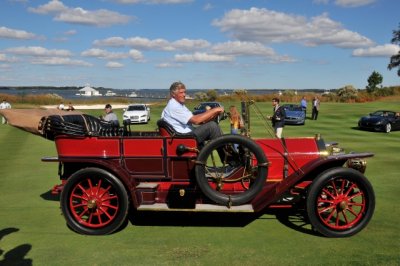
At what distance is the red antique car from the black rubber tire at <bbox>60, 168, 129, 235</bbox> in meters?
0.01

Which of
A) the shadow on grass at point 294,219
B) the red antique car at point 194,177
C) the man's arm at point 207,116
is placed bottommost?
the shadow on grass at point 294,219

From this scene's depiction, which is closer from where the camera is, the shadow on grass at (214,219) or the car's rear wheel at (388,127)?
the shadow on grass at (214,219)

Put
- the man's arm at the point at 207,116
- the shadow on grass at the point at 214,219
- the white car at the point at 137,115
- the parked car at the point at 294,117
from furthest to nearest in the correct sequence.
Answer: the white car at the point at 137,115, the parked car at the point at 294,117, the shadow on grass at the point at 214,219, the man's arm at the point at 207,116

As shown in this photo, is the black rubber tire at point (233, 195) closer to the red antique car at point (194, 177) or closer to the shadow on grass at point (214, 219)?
the red antique car at point (194, 177)

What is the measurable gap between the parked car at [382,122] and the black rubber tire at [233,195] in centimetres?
1813

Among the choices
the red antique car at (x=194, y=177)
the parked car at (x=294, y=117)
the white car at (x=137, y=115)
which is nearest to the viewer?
the red antique car at (x=194, y=177)

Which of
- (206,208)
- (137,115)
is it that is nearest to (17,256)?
A: (206,208)

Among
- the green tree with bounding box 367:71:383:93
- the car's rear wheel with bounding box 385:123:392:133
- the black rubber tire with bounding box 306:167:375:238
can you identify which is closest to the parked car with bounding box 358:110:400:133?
the car's rear wheel with bounding box 385:123:392:133

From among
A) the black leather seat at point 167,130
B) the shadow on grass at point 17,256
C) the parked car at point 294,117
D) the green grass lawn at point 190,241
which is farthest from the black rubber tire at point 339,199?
the parked car at point 294,117

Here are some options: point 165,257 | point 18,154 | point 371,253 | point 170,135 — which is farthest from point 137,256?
point 18,154

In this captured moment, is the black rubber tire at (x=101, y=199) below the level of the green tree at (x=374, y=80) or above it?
below

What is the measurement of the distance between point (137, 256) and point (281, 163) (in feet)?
7.95

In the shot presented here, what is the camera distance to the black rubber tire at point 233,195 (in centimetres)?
499

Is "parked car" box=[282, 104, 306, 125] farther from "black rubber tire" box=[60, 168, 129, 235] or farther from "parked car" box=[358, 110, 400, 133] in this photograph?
"black rubber tire" box=[60, 168, 129, 235]
